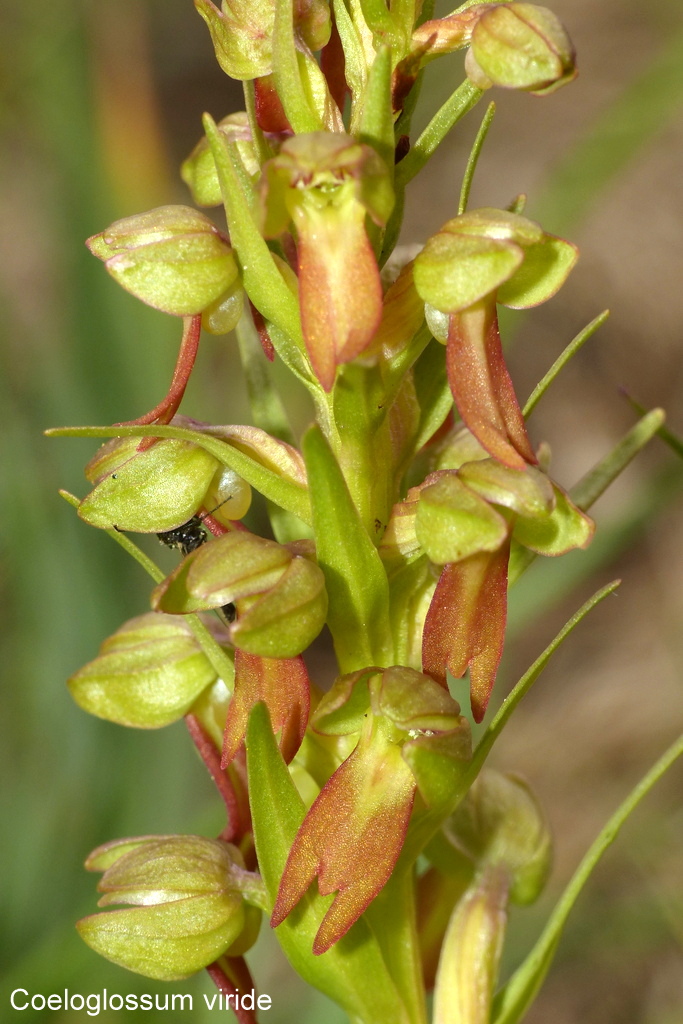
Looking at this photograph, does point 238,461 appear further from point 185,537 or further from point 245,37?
point 245,37

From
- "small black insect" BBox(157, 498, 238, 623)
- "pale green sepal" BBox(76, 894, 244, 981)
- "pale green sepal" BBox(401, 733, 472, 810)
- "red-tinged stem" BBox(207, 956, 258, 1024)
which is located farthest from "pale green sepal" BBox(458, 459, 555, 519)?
"red-tinged stem" BBox(207, 956, 258, 1024)

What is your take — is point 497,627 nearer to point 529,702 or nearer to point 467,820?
point 467,820

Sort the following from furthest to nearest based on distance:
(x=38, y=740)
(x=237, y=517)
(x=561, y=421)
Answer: (x=561, y=421), (x=38, y=740), (x=237, y=517)

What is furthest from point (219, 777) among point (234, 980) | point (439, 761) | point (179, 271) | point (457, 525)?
point (179, 271)

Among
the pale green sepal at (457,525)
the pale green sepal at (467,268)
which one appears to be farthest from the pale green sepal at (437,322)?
the pale green sepal at (457,525)

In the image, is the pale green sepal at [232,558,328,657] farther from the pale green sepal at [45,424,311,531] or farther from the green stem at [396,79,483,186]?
the green stem at [396,79,483,186]

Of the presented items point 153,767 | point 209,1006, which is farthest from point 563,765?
point 209,1006
